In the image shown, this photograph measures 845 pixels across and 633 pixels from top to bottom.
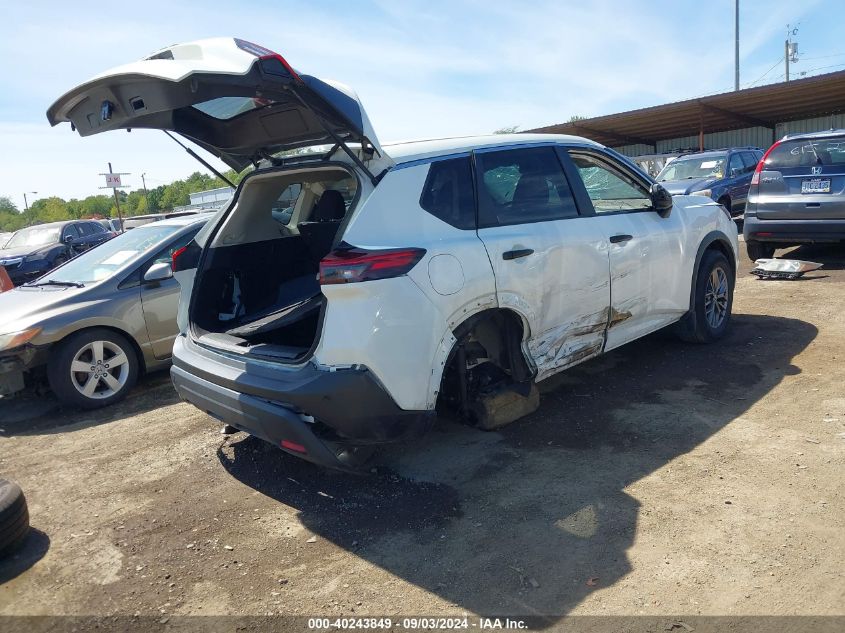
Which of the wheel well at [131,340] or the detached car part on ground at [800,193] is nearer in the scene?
the wheel well at [131,340]

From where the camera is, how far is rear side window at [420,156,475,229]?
3.53 metres

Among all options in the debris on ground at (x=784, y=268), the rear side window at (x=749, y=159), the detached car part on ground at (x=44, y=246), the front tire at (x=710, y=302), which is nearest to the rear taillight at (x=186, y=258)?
the front tire at (x=710, y=302)

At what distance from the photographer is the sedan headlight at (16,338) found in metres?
5.23

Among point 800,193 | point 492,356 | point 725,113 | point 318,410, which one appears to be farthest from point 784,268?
point 725,113

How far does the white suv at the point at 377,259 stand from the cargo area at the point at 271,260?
0.01 metres

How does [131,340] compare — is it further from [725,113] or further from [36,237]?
[725,113]

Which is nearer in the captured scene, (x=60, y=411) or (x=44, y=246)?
(x=60, y=411)

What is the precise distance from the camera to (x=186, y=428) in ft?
16.2

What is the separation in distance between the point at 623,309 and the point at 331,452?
2.45 m

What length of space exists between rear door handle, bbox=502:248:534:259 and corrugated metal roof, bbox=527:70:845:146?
1929 cm

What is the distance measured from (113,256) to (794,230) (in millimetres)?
8188

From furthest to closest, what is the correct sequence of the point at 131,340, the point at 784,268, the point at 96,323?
the point at 784,268 → the point at 131,340 → the point at 96,323

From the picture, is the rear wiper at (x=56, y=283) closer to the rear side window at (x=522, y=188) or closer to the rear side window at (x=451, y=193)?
the rear side window at (x=451, y=193)

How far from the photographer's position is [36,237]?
1572 cm
